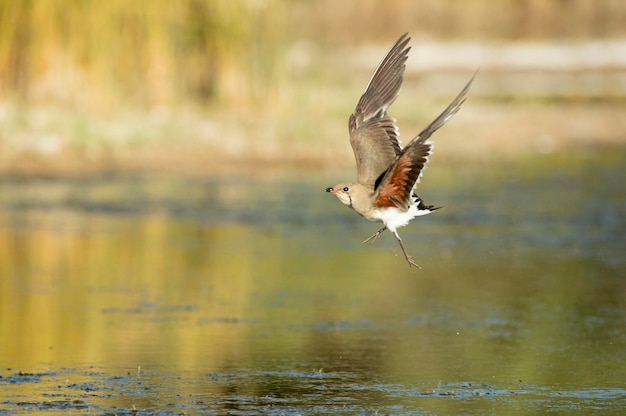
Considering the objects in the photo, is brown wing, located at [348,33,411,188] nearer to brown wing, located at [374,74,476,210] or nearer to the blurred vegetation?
brown wing, located at [374,74,476,210]

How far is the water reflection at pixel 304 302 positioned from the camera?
9758mm

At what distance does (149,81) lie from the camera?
28.2 meters

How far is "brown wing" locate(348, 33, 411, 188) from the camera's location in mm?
10336

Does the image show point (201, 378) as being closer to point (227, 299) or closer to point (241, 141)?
point (227, 299)

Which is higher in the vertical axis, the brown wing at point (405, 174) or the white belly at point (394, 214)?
the brown wing at point (405, 174)

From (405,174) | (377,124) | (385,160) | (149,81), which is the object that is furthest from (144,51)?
(405,174)

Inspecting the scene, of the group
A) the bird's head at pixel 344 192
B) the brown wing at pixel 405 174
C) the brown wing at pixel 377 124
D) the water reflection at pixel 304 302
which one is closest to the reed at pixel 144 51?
the water reflection at pixel 304 302

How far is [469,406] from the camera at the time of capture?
30.1ft

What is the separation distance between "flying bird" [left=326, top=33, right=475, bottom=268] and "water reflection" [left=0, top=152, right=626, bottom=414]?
1.12 m

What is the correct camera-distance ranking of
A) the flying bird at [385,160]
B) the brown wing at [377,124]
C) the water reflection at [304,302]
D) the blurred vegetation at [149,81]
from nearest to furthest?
1. the flying bird at [385,160]
2. the water reflection at [304,302]
3. the brown wing at [377,124]
4. the blurred vegetation at [149,81]

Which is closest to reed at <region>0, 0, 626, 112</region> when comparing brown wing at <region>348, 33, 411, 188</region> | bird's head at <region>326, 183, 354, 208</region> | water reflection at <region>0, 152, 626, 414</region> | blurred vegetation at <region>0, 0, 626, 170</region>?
blurred vegetation at <region>0, 0, 626, 170</region>

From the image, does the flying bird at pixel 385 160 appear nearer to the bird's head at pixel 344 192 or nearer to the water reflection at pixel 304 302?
the bird's head at pixel 344 192

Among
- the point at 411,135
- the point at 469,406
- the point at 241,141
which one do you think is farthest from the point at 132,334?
the point at 411,135

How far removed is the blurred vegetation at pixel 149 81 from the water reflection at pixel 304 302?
3.69m
